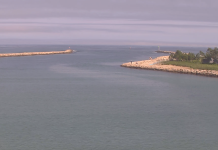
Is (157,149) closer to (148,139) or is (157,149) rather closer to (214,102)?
(148,139)

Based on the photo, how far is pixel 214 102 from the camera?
21562mm

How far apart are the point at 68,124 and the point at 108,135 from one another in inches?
98.4

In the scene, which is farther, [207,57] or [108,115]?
[207,57]

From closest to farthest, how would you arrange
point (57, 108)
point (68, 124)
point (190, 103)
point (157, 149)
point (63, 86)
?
1. point (157, 149)
2. point (68, 124)
3. point (57, 108)
4. point (190, 103)
5. point (63, 86)

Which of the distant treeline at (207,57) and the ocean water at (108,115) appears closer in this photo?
the ocean water at (108,115)

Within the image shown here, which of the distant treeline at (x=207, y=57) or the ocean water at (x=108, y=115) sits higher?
the distant treeline at (x=207, y=57)

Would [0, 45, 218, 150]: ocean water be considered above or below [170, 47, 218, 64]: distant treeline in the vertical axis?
below

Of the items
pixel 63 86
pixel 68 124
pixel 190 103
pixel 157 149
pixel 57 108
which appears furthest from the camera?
pixel 63 86

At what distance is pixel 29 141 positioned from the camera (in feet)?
44.1

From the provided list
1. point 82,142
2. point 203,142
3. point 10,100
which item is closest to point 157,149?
point 203,142

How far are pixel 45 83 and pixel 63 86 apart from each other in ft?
8.01

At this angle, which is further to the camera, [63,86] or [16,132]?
[63,86]

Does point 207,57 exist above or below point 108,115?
above

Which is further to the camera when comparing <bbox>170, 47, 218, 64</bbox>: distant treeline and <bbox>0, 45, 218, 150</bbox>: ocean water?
<bbox>170, 47, 218, 64</bbox>: distant treeline
